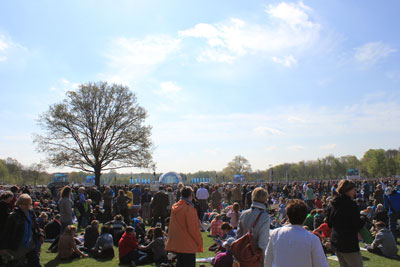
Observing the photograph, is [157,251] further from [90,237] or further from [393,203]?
[393,203]

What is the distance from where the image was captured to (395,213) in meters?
8.83

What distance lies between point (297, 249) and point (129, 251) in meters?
5.84

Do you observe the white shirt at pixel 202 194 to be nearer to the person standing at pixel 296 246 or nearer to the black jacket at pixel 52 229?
the black jacket at pixel 52 229

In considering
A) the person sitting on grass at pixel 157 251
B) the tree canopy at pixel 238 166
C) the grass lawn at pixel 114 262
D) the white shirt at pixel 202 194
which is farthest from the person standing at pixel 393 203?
the tree canopy at pixel 238 166

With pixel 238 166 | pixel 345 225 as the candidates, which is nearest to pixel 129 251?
pixel 345 225

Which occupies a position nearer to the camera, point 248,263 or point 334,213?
point 248,263

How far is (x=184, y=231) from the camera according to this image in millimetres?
4723

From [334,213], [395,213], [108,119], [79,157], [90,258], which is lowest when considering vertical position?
[90,258]

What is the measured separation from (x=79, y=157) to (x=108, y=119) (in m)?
4.89

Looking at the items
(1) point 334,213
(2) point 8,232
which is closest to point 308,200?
(1) point 334,213

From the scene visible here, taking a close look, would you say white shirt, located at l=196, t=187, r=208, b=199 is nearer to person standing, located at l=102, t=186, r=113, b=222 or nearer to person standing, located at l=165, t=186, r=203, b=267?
person standing, located at l=102, t=186, r=113, b=222

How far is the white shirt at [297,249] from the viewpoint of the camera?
260cm

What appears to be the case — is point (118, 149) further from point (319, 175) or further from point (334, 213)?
point (319, 175)

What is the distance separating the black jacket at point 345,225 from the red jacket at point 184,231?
191 centimetres
